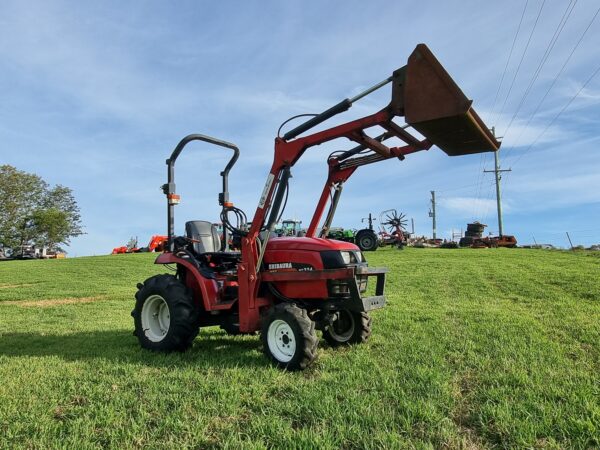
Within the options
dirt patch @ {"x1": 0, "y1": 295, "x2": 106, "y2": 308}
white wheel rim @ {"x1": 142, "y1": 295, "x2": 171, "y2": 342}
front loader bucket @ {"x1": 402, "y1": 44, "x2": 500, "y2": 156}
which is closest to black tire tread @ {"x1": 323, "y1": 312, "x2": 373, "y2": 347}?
white wheel rim @ {"x1": 142, "y1": 295, "x2": 171, "y2": 342}

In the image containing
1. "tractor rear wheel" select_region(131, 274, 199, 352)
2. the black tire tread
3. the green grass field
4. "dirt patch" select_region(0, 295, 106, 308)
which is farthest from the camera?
"dirt patch" select_region(0, 295, 106, 308)

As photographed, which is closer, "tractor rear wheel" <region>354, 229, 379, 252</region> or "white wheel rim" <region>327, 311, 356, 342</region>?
"white wheel rim" <region>327, 311, 356, 342</region>

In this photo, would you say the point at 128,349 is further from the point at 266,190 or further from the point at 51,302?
the point at 51,302

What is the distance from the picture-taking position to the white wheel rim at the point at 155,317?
6.42m

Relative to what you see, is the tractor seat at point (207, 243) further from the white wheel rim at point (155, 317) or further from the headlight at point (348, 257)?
the headlight at point (348, 257)

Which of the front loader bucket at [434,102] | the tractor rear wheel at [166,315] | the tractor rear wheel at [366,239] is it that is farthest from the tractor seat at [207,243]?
the tractor rear wheel at [366,239]

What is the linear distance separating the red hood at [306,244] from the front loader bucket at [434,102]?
1532mm

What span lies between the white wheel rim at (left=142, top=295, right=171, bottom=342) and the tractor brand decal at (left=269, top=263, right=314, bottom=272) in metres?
1.67

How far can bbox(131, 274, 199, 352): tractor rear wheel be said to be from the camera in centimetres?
586

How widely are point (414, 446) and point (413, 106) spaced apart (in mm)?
3103

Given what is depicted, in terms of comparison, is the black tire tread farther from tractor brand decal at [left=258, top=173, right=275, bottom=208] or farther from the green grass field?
tractor brand decal at [left=258, top=173, right=275, bottom=208]

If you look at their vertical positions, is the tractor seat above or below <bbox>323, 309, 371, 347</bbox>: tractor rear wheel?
above

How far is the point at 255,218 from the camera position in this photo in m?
5.62

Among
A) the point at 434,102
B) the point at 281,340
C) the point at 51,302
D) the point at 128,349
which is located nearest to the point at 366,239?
the point at 51,302
